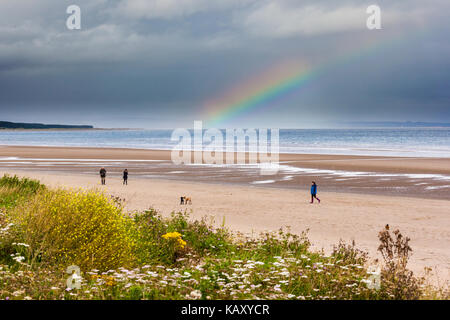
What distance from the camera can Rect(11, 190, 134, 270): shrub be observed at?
311 inches

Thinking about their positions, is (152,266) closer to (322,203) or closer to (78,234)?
(78,234)

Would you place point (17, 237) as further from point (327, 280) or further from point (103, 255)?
point (327, 280)

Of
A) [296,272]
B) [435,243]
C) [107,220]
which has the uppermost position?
[107,220]

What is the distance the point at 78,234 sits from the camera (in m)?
8.27

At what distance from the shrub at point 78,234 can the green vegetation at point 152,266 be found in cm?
2

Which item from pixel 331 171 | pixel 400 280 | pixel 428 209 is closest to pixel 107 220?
pixel 400 280

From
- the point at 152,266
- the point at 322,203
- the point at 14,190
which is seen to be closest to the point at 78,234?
the point at 152,266

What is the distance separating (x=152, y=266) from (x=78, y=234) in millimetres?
1790

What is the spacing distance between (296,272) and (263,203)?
14.2 m

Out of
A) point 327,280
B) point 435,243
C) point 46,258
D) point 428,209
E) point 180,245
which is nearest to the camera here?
point 327,280

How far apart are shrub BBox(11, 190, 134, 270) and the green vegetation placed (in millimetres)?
19

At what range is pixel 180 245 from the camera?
32.5 ft

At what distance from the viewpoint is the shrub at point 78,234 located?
7898mm

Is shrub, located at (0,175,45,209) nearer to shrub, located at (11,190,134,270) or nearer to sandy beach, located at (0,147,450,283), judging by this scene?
sandy beach, located at (0,147,450,283)
